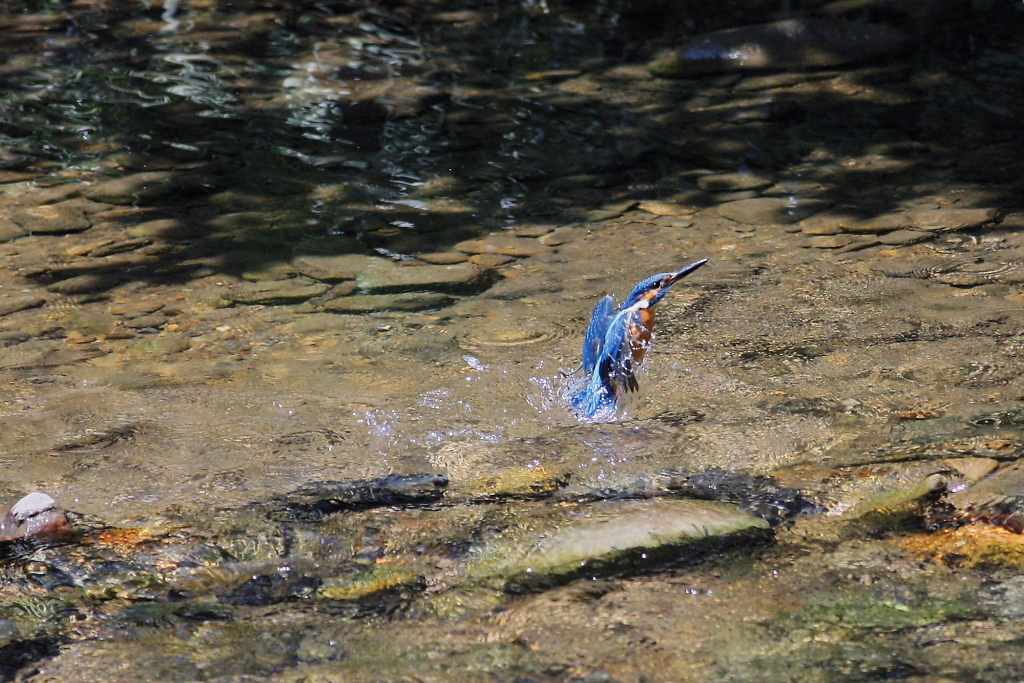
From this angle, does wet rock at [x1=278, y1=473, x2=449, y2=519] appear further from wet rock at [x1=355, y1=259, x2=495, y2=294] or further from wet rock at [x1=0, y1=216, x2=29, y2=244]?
wet rock at [x1=0, y1=216, x2=29, y2=244]

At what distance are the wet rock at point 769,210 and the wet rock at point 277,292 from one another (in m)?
1.90

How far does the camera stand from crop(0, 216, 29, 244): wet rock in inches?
198

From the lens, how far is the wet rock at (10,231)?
198 inches

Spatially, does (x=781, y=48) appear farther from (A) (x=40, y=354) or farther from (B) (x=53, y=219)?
(A) (x=40, y=354)

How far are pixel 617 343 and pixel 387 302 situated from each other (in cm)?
137

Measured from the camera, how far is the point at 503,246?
4.90 meters

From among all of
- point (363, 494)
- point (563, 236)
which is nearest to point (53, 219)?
point (563, 236)

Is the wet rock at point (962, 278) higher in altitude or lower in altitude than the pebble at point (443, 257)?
higher

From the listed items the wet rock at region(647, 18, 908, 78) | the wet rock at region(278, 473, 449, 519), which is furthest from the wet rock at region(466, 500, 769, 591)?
the wet rock at region(647, 18, 908, 78)

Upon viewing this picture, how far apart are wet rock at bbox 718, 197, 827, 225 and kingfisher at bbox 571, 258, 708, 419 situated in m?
1.70

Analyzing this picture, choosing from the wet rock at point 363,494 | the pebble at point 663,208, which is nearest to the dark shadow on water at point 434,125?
the pebble at point 663,208

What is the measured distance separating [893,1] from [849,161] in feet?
11.8

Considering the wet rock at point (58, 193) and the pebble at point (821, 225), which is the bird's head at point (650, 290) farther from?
the wet rock at point (58, 193)

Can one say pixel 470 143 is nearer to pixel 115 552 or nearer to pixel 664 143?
pixel 664 143
